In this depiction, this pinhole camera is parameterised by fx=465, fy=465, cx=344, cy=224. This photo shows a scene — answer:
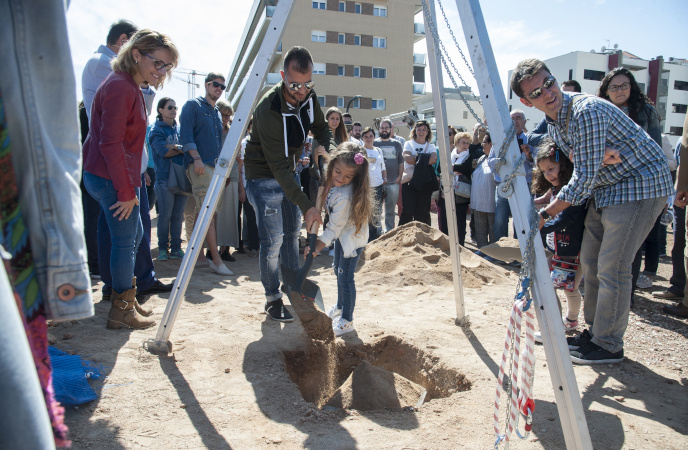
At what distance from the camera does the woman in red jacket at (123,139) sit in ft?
9.09

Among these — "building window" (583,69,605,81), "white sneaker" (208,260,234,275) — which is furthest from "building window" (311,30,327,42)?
"white sneaker" (208,260,234,275)

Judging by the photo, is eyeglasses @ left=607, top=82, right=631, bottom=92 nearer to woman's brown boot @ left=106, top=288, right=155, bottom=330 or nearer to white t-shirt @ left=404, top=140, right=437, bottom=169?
white t-shirt @ left=404, top=140, right=437, bottom=169

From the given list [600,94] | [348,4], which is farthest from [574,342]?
[348,4]

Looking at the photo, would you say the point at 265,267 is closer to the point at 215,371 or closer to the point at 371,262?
the point at 215,371

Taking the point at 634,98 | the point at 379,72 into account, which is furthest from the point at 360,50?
the point at 634,98

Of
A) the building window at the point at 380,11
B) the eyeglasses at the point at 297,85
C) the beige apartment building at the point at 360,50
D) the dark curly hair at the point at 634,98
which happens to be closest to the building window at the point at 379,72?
the beige apartment building at the point at 360,50

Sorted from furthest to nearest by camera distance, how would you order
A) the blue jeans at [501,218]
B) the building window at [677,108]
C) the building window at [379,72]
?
the building window at [677,108], the building window at [379,72], the blue jeans at [501,218]

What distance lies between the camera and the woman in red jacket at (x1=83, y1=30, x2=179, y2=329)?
277cm

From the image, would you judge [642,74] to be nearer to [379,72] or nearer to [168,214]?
[379,72]

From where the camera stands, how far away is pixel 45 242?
939mm

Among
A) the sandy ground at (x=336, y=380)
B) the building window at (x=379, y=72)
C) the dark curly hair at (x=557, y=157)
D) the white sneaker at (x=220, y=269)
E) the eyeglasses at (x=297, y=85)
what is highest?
the building window at (x=379, y=72)

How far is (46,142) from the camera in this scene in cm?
95

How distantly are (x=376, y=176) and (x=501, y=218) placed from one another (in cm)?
181

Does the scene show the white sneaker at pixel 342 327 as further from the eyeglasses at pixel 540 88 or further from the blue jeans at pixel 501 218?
the blue jeans at pixel 501 218
